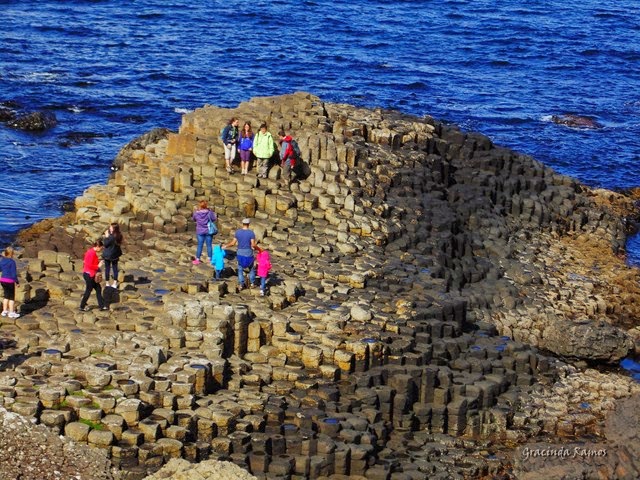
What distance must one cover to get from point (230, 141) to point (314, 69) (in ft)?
120

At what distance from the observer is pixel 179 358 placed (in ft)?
91.5

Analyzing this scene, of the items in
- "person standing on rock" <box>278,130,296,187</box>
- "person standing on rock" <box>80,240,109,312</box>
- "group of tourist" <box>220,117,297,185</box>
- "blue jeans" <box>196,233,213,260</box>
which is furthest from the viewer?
"person standing on rock" <box>278,130,296,187</box>

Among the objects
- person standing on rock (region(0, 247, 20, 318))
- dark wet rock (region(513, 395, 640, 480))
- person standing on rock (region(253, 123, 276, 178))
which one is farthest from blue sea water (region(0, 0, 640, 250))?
dark wet rock (region(513, 395, 640, 480))

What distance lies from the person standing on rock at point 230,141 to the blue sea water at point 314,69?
894 cm

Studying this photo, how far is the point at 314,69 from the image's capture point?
72.8 m

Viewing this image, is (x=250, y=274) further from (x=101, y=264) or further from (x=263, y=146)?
(x=263, y=146)

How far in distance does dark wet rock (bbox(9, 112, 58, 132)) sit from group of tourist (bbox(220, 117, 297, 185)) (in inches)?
860

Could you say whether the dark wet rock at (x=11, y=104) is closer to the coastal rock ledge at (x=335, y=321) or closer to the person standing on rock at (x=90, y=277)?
the coastal rock ledge at (x=335, y=321)

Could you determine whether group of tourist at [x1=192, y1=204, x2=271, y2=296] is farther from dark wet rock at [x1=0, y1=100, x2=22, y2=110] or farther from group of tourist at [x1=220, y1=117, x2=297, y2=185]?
dark wet rock at [x1=0, y1=100, x2=22, y2=110]

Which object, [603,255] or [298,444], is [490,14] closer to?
[603,255]

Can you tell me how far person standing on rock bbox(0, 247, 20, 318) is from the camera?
2898cm

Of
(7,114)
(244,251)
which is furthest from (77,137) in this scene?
(244,251)

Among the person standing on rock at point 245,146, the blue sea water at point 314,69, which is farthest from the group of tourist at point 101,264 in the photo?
the blue sea water at point 314,69

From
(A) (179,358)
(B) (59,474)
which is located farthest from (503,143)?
(B) (59,474)
